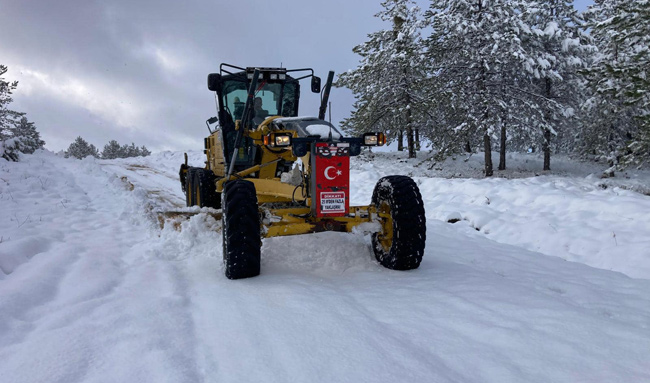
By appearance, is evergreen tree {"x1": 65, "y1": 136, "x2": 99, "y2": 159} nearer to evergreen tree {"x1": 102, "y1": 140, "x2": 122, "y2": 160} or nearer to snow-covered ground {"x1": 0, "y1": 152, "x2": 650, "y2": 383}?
evergreen tree {"x1": 102, "y1": 140, "x2": 122, "y2": 160}

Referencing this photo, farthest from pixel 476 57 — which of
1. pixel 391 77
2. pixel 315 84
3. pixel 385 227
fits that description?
pixel 385 227

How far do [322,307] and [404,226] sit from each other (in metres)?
1.42

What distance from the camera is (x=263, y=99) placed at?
671 centimetres

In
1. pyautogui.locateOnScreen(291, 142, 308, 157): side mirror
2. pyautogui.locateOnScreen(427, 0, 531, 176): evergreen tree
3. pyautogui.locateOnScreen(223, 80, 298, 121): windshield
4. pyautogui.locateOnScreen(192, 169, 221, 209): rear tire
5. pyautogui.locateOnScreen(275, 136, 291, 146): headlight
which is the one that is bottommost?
pyautogui.locateOnScreen(192, 169, 221, 209): rear tire

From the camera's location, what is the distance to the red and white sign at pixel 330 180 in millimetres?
4023

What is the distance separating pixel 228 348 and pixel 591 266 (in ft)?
16.2

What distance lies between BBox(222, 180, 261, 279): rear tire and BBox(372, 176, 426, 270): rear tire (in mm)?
1440

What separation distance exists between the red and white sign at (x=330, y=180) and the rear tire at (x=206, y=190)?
11.9 ft

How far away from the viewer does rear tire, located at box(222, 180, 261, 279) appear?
12.5ft

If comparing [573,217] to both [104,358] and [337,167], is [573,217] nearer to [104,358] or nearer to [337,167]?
[337,167]

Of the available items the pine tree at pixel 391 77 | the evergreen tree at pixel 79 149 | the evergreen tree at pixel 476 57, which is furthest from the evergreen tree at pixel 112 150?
the evergreen tree at pixel 476 57

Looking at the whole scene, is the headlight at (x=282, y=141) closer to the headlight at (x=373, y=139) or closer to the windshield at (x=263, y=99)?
the headlight at (x=373, y=139)

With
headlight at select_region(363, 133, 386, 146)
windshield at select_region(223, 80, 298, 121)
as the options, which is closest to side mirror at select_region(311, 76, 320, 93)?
windshield at select_region(223, 80, 298, 121)

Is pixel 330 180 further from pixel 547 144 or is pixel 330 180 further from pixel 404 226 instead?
pixel 547 144
